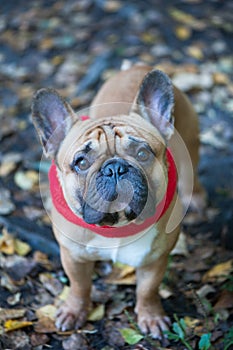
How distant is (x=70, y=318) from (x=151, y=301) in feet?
1.32

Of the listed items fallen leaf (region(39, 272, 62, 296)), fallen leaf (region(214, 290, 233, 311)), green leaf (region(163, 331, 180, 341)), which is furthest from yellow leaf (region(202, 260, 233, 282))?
fallen leaf (region(39, 272, 62, 296))

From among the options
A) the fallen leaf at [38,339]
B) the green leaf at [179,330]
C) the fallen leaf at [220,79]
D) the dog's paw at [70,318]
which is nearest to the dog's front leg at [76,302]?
the dog's paw at [70,318]

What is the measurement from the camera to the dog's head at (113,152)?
251 cm

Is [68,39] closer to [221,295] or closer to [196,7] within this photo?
[196,7]

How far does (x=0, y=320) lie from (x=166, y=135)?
45.5 inches

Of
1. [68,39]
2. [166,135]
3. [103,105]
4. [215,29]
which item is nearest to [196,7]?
[215,29]

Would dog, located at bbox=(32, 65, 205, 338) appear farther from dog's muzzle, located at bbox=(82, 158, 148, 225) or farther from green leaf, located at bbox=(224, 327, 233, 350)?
green leaf, located at bbox=(224, 327, 233, 350)

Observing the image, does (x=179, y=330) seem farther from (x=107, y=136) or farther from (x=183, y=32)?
(x=183, y=32)

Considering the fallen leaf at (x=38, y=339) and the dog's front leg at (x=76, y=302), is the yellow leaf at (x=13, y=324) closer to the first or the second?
the fallen leaf at (x=38, y=339)

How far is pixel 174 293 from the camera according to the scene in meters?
3.41

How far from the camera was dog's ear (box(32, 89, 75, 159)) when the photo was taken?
287cm

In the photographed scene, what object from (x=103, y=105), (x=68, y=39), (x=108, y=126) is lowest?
(x=68, y=39)

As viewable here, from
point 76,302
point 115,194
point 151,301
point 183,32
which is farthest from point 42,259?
point 183,32

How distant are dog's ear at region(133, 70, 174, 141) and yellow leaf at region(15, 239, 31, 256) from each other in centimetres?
115
